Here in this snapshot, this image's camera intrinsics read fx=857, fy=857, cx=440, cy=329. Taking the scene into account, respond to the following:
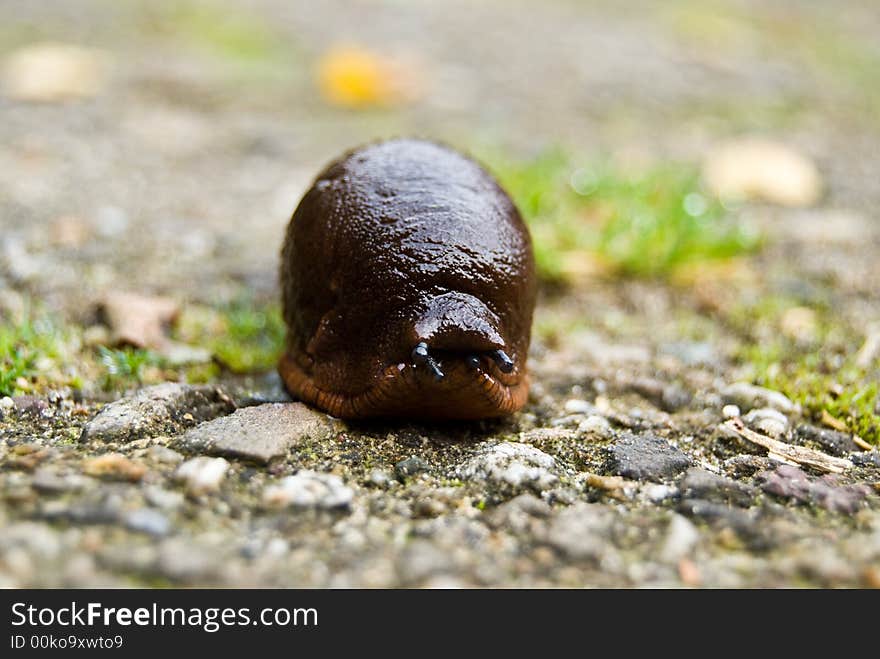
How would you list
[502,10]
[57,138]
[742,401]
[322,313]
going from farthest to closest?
[502,10] → [57,138] → [742,401] → [322,313]

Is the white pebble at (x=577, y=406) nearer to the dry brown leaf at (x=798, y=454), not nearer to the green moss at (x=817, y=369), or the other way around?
the dry brown leaf at (x=798, y=454)

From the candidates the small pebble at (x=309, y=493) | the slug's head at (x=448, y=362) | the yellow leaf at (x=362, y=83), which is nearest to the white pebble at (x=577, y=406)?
the slug's head at (x=448, y=362)

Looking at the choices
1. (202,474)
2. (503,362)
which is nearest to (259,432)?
(202,474)

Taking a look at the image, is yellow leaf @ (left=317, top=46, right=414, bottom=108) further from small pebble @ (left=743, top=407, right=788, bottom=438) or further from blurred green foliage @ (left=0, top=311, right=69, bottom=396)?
small pebble @ (left=743, top=407, right=788, bottom=438)

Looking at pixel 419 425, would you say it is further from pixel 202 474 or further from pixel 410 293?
pixel 202 474
